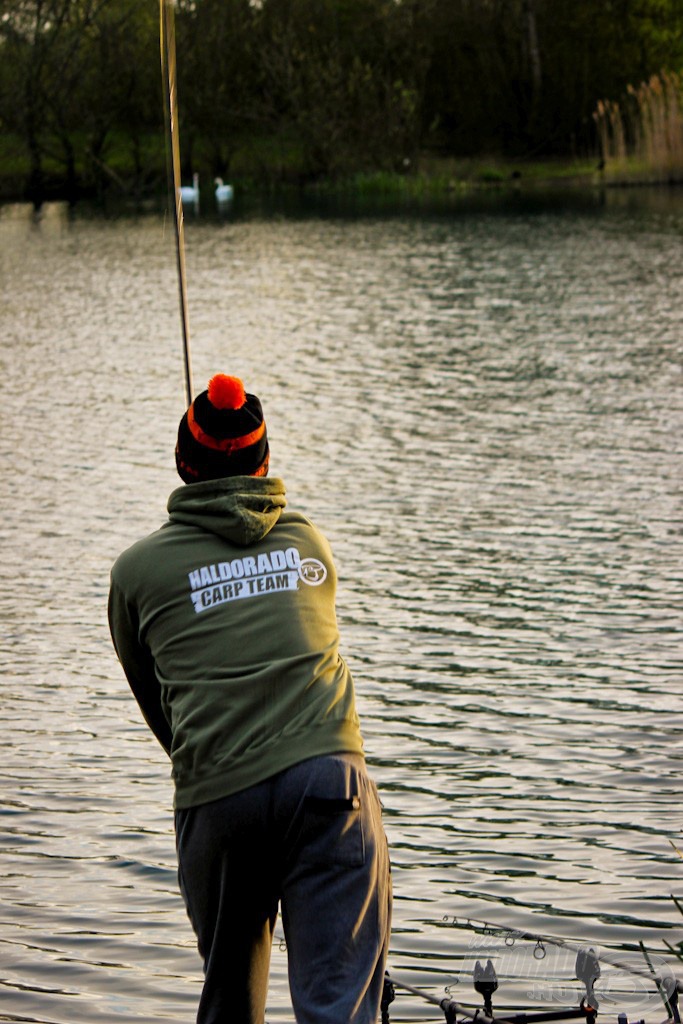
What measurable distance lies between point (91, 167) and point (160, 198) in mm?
5756

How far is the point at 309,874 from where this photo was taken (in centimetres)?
329

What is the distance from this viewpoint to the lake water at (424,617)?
618 cm

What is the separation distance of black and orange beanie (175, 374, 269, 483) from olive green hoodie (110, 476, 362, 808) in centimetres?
6

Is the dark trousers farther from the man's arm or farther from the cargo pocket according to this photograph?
the man's arm

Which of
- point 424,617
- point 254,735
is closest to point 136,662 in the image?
point 254,735

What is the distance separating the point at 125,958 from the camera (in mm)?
5961

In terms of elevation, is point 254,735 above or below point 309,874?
above

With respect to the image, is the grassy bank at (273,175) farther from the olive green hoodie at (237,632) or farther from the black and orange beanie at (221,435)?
the olive green hoodie at (237,632)

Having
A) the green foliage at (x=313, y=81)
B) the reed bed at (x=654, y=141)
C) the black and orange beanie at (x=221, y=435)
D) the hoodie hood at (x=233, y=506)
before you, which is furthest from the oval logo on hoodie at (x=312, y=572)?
the green foliage at (x=313, y=81)

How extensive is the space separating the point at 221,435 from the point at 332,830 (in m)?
0.88

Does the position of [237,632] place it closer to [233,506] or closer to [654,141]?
[233,506]

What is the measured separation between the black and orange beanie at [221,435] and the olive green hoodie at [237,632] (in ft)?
0.19

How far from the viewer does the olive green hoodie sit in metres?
3.33

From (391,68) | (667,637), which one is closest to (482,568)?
(667,637)
